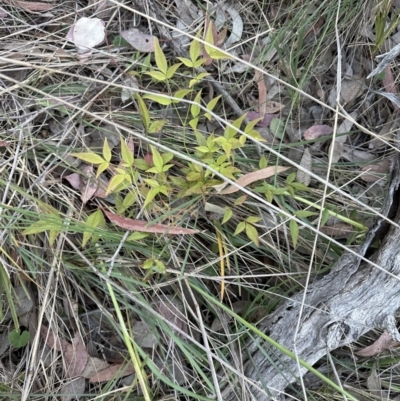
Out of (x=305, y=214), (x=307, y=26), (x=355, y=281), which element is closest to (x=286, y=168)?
(x=305, y=214)

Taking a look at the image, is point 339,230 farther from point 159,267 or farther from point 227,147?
point 159,267

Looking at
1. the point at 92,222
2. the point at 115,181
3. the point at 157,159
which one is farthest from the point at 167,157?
the point at 92,222

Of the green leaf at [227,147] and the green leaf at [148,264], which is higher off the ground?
the green leaf at [227,147]

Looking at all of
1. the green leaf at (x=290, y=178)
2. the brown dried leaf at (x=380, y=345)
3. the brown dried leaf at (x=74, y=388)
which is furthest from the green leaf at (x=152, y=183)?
the brown dried leaf at (x=380, y=345)

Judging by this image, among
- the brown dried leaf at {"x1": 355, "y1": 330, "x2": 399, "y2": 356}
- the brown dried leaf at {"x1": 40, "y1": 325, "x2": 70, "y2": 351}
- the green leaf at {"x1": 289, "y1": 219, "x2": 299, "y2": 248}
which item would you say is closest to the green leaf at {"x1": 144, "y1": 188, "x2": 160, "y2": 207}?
the green leaf at {"x1": 289, "y1": 219, "x2": 299, "y2": 248}

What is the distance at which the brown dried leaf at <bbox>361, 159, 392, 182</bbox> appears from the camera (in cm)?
134

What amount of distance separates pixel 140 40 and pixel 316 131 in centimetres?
57

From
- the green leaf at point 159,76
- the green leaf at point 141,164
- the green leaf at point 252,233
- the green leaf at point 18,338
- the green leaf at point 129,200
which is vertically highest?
the green leaf at point 159,76

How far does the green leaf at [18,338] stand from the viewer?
1255 mm

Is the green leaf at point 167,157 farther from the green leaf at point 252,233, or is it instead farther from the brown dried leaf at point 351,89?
the brown dried leaf at point 351,89

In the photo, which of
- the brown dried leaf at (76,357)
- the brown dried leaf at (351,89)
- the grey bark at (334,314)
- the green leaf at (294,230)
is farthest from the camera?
the brown dried leaf at (351,89)

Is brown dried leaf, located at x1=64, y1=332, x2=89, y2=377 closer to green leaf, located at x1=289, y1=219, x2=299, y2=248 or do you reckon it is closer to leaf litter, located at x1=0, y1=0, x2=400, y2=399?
leaf litter, located at x1=0, y1=0, x2=400, y2=399

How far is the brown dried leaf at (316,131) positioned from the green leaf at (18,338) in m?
0.96

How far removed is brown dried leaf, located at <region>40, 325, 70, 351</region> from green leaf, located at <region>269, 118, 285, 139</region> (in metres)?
0.83
